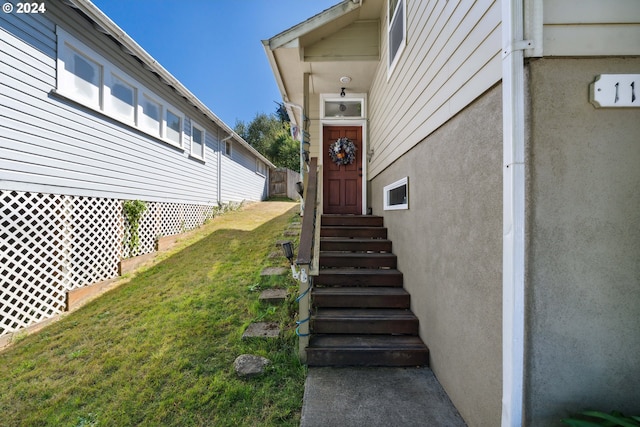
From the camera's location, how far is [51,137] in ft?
13.2

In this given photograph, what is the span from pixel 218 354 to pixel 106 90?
519 centimetres

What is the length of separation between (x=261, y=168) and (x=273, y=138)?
804 cm

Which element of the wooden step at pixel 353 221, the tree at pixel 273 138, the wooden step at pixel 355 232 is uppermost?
the tree at pixel 273 138

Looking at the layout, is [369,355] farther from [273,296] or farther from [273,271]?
[273,271]

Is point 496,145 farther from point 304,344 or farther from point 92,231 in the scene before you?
point 92,231

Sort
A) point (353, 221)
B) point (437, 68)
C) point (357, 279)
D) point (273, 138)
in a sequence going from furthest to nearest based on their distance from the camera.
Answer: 1. point (273, 138)
2. point (353, 221)
3. point (357, 279)
4. point (437, 68)

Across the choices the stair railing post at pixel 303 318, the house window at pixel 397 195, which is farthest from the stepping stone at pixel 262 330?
the house window at pixel 397 195

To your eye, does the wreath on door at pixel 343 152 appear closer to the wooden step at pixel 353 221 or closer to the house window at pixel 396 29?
the wooden step at pixel 353 221

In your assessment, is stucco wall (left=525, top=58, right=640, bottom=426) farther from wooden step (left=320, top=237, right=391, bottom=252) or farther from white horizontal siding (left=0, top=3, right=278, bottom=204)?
white horizontal siding (left=0, top=3, right=278, bottom=204)

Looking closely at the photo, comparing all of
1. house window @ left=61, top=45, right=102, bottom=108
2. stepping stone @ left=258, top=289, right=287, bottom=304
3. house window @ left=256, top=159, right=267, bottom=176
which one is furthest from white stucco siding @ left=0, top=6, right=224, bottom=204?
house window @ left=256, top=159, right=267, bottom=176

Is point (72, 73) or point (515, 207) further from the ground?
point (72, 73)

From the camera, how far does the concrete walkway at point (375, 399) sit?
2.01 meters

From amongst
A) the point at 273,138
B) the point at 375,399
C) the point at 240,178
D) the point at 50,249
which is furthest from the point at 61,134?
the point at 273,138

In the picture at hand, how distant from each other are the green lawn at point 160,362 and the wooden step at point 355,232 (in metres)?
1.01
